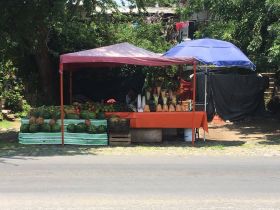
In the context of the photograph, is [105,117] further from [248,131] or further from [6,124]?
[6,124]

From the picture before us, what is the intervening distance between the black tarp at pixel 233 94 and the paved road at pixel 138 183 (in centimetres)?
972

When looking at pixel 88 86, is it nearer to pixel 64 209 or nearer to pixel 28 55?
pixel 28 55

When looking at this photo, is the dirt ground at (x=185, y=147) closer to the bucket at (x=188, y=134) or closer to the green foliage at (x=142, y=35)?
the bucket at (x=188, y=134)

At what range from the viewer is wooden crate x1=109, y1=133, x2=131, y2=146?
14438 mm

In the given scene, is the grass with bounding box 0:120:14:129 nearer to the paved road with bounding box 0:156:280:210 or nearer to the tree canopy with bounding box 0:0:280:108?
the tree canopy with bounding box 0:0:280:108

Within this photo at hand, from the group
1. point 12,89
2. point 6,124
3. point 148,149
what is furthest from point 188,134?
point 12,89

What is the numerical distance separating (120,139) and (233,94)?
8579mm

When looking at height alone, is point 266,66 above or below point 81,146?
above

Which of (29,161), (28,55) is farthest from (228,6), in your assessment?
(29,161)

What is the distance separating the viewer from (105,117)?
14766 millimetres

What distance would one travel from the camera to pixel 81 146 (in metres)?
14.1

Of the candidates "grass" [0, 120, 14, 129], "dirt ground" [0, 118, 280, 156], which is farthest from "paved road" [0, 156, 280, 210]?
"grass" [0, 120, 14, 129]

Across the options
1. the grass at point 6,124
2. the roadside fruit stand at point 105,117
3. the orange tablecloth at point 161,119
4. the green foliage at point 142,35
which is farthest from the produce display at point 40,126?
the green foliage at point 142,35

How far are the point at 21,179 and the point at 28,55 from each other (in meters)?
Result: 12.5
